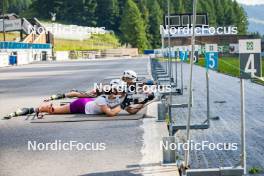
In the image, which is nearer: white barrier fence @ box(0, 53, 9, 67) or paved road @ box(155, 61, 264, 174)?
paved road @ box(155, 61, 264, 174)

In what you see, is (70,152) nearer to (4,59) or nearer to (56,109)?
(56,109)

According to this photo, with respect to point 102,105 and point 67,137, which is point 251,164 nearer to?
point 67,137

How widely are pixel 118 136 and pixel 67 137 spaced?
0.88 meters

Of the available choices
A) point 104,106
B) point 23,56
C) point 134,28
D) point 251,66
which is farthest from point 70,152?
point 134,28

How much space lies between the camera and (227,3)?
116 m

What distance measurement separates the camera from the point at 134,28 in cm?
12300

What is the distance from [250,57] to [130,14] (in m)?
119

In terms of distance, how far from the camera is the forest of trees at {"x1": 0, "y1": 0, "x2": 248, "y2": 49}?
113250 mm

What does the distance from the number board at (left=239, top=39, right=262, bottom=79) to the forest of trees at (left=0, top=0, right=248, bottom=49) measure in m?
95.3

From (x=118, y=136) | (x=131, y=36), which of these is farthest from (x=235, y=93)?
(x=131, y=36)

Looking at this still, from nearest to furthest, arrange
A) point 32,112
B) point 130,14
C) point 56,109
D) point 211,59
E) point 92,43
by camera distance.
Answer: point 211,59 < point 56,109 < point 32,112 < point 92,43 < point 130,14

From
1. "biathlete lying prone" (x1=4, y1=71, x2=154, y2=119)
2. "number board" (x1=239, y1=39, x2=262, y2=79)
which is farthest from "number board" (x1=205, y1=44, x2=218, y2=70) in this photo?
"number board" (x1=239, y1=39, x2=262, y2=79)

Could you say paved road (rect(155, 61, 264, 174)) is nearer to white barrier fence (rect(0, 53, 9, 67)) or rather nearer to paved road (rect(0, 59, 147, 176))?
paved road (rect(0, 59, 147, 176))

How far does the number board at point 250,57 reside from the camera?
6.68 metres
